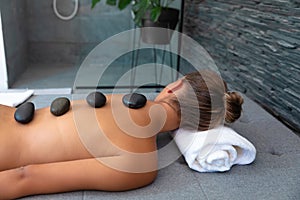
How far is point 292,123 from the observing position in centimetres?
150

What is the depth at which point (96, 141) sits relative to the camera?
89 cm

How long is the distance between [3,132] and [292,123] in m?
1.26

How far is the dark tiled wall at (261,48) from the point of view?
58.7 inches

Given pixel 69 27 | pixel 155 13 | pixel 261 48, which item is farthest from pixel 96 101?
pixel 69 27

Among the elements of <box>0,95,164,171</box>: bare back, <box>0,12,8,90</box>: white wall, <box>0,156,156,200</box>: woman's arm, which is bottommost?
<box>0,12,8,90</box>: white wall

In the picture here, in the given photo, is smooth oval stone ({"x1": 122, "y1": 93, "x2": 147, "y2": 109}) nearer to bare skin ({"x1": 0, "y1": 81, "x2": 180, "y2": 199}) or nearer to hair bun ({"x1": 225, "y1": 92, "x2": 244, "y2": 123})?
bare skin ({"x1": 0, "y1": 81, "x2": 180, "y2": 199})

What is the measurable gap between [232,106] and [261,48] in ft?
2.96

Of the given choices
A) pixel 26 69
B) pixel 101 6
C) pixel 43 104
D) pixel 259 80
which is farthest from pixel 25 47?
pixel 259 80

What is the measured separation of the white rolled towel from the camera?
95 cm

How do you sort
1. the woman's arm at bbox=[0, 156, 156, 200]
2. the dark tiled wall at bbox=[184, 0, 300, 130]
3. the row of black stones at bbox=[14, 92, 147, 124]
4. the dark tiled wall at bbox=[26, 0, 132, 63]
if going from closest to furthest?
the woman's arm at bbox=[0, 156, 156, 200] < the row of black stones at bbox=[14, 92, 147, 124] < the dark tiled wall at bbox=[184, 0, 300, 130] < the dark tiled wall at bbox=[26, 0, 132, 63]

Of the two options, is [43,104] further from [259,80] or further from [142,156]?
[259,80]

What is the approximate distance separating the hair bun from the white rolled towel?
0.05 meters

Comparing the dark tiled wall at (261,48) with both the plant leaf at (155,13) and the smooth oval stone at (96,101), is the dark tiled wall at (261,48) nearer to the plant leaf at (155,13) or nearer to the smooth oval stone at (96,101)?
the plant leaf at (155,13)

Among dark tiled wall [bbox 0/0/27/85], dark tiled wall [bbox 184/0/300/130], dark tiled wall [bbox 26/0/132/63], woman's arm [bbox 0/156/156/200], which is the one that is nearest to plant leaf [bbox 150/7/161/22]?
dark tiled wall [bbox 184/0/300/130]
